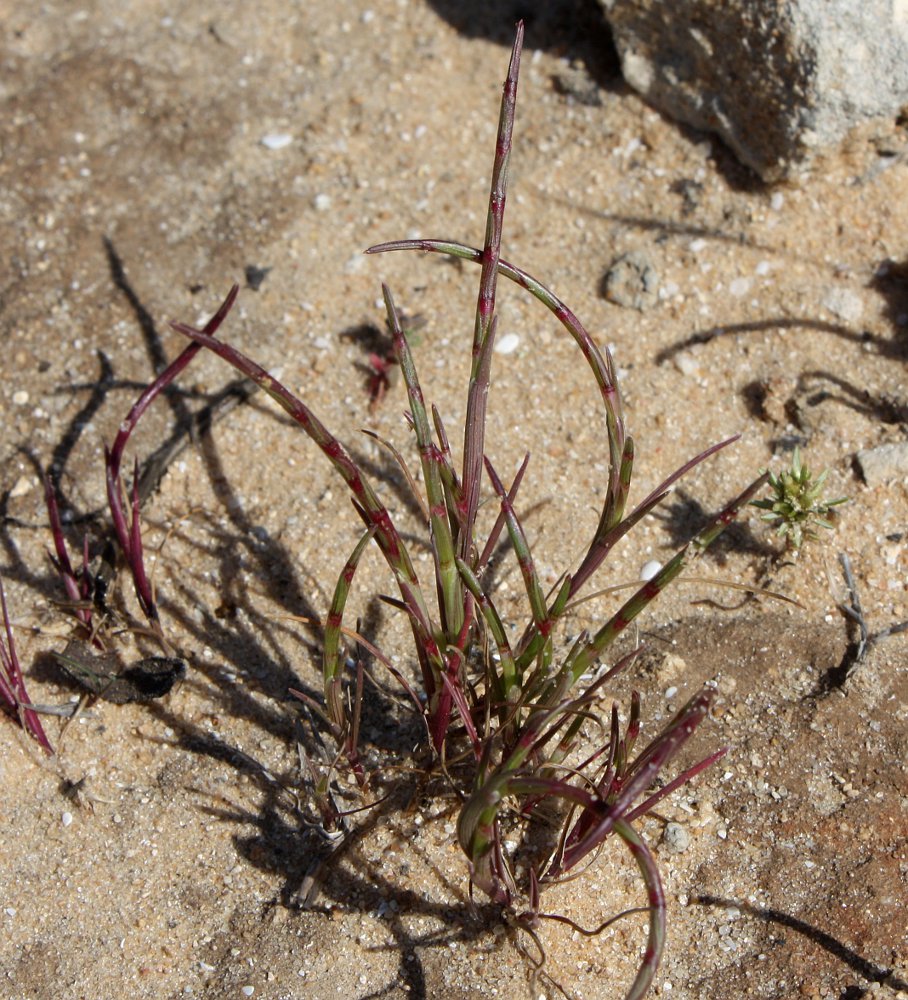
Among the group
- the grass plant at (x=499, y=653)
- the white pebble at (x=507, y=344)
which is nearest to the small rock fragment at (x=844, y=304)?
the white pebble at (x=507, y=344)

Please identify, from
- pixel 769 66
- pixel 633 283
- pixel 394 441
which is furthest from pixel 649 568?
pixel 769 66

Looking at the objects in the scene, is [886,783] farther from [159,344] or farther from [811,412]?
[159,344]

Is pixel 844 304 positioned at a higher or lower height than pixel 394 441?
higher

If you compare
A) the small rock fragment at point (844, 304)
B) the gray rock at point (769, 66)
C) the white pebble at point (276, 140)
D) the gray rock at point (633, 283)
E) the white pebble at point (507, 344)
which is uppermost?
the gray rock at point (769, 66)

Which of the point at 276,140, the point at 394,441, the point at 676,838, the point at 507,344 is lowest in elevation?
the point at 676,838

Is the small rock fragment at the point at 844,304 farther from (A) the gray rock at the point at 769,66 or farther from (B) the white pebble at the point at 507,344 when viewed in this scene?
(B) the white pebble at the point at 507,344

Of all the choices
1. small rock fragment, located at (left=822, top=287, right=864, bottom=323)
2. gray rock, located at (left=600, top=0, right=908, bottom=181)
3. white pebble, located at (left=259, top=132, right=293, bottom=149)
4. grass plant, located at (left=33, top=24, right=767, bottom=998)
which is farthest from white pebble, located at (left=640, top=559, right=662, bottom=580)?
white pebble, located at (left=259, top=132, right=293, bottom=149)

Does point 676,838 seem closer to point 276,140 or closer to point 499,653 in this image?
point 499,653
